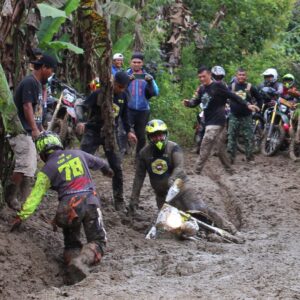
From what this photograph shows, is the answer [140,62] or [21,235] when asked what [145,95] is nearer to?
[140,62]

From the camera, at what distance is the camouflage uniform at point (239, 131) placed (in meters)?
14.7

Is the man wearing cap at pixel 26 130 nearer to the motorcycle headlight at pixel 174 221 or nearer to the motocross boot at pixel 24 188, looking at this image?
the motocross boot at pixel 24 188

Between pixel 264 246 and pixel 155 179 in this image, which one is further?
pixel 155 179

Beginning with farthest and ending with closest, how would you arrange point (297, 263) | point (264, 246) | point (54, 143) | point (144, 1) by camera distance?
point (144, 1), point (264, 246), point (54, 143), point (297, 263)

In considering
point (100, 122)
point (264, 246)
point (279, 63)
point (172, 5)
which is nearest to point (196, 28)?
point (172, 5)

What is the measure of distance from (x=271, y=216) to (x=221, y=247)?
228 cm

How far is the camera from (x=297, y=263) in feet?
23.3

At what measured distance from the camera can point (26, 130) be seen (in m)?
8.44

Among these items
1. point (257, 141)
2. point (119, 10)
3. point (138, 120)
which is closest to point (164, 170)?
point (138, 120)

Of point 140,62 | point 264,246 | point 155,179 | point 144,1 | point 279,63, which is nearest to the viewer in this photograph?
point 264,246

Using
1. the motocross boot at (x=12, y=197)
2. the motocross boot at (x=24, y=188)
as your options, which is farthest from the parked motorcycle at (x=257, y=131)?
the motocross boot at (x=12, y=197)

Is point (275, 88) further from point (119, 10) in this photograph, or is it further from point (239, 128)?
point (119, 10)

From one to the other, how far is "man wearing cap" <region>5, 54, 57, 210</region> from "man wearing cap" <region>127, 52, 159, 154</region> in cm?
413

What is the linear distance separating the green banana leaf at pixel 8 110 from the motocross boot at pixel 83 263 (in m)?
1.52
